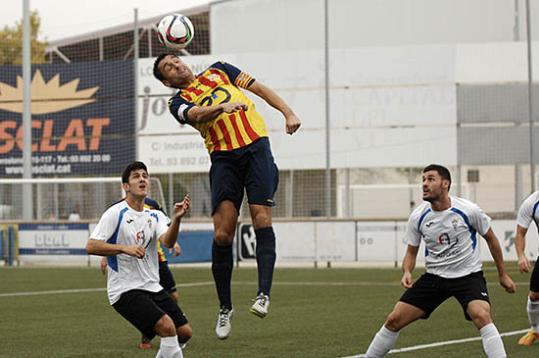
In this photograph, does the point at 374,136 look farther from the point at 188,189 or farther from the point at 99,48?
the point at 99,48

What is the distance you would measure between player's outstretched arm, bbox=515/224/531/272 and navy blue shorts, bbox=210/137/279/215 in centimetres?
359

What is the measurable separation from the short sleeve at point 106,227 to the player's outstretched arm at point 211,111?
1.17 meters

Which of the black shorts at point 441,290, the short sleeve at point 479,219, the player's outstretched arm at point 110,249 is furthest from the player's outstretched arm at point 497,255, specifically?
the player's outstretched arm at point 110,249

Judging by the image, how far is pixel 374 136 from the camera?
37250 mm

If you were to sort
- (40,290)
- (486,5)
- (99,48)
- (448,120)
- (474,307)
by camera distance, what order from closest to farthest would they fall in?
(474,307), (40,290), (448,120), (486,5), (99,48)

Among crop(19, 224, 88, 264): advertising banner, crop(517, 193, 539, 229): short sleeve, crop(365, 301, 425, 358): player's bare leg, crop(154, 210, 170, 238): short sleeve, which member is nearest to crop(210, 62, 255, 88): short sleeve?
crop(154, 210, 170, 238): short sleeve

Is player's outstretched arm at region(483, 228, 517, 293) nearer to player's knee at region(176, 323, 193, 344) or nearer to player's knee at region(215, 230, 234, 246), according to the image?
player's knee at region(215, 230, 234, 246)

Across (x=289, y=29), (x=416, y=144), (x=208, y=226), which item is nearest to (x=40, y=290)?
(x=208, y=226)

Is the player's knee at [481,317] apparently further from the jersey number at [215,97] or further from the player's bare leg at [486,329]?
the jersey number at [215,97]

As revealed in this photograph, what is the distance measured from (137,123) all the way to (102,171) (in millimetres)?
3457

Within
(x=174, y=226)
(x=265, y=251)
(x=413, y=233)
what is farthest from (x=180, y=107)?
(x=413, y=233)

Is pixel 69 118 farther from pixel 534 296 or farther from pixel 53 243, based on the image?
pixel 534 296

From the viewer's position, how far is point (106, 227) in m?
10.9

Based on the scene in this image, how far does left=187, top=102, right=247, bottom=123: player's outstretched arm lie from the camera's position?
10.1m
